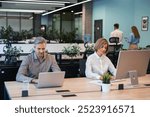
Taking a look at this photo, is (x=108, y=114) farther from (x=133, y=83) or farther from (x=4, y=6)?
(x=4, y=6)

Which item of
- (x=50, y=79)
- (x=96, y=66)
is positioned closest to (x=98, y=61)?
(x=96, y=66)

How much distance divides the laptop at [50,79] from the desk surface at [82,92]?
54 mm

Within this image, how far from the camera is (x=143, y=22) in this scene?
31.5 feet

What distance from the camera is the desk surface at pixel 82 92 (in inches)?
96.8

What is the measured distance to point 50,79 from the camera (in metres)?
2.72

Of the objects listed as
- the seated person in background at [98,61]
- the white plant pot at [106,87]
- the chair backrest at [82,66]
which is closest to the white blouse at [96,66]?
Result: the seated person in background at [98,61]

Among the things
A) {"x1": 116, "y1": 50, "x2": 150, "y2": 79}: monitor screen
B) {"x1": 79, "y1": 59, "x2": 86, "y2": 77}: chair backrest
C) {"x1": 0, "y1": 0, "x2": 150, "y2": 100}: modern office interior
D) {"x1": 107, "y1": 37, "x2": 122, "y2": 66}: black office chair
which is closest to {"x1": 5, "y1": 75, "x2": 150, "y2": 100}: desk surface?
{"x1": 0, "y1": 0, "x2": 150, "y2": 100}: modern office interior

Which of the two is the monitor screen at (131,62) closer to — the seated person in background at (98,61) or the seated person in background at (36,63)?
the seated person in background at (98,61)

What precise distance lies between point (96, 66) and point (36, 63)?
A: 79 centimetres

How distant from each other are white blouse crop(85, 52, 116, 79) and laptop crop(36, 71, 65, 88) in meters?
0.62

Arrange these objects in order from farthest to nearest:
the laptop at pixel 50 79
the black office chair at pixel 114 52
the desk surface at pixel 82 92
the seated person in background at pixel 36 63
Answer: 1. the black office chair at pixel 114 52
2. the seated person in background at pixel 36 63
3. the laptop at pixel 50 79
4. the desk surface at pixel 82 92

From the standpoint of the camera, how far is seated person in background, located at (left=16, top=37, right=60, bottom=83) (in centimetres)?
312

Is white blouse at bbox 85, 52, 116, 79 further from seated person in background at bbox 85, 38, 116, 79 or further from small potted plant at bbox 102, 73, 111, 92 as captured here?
small potted plant at bbox 102, 73, 111, 92

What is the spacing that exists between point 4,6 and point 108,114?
466 inches
